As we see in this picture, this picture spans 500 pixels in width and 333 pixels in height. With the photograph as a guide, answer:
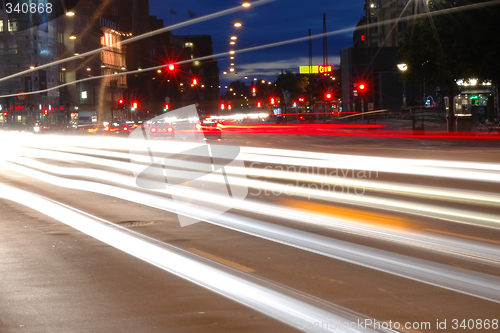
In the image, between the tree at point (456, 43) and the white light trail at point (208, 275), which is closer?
the white light trail at point (208, 275)

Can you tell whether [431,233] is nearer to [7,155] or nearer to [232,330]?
[232,330]

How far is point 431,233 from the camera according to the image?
34.3 ft

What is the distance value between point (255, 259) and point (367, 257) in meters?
1.48

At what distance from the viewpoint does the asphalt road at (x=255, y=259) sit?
6.11 metres

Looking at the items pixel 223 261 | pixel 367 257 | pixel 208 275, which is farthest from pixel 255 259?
pixel 367 257

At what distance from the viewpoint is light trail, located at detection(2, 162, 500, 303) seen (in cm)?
718

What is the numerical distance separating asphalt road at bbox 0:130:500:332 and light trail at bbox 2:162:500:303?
2cm

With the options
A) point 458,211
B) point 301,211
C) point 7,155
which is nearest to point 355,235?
point 301,211

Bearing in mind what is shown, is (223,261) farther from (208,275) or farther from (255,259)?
(208,275)

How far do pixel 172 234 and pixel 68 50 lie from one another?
97.8 meters

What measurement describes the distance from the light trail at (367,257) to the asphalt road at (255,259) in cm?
2

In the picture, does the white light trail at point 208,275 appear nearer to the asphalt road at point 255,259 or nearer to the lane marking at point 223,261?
the asphalt road at point 255,259

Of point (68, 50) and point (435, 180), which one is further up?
point (68, 50)

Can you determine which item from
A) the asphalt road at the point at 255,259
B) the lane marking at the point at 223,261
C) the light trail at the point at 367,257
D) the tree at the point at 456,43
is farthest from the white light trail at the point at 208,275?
the tree at the point at 456,43
